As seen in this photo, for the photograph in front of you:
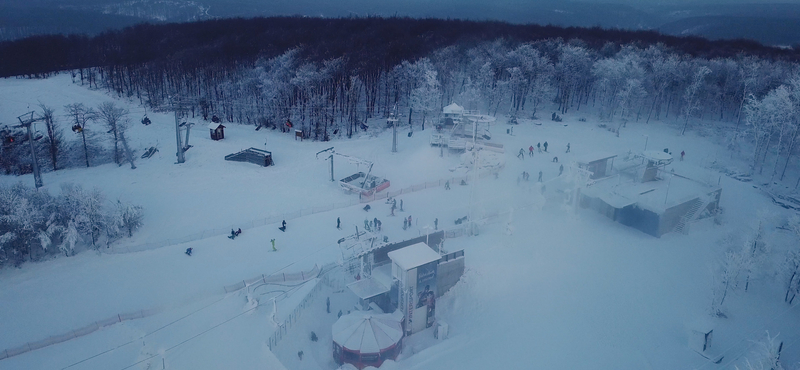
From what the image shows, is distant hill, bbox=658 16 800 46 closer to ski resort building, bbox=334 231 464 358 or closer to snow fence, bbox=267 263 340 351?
ski resort building, bbox=334 231 464 358

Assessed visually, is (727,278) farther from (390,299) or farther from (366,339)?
(366,339)

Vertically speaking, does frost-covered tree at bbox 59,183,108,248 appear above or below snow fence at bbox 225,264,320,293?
above

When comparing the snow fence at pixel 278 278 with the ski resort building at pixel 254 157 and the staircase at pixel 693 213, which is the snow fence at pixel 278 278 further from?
the staircase at pixel 693 213

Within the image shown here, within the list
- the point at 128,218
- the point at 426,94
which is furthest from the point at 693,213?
the point at 128,218

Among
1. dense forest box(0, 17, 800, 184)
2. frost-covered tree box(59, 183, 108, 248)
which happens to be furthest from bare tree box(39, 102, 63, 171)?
frost-covered tree box(59, 183, 108, 248)

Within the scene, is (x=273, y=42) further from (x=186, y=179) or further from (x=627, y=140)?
(x=627, y=140)

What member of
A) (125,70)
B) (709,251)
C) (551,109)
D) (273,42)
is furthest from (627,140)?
(125,70)
